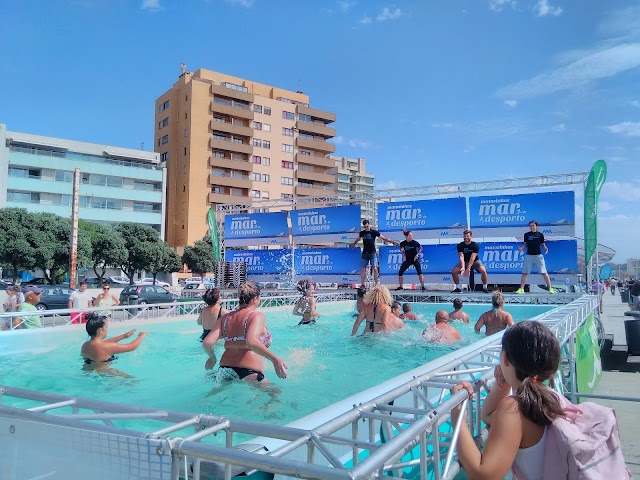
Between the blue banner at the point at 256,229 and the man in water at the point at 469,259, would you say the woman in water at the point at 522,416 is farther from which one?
the blue banner at the point at 256,229

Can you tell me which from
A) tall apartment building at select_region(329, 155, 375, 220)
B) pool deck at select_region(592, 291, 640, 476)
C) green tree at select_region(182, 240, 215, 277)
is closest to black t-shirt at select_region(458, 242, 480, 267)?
pool deck at select_region(592, 291, 640, 476)

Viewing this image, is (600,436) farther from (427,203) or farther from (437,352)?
(427,203)

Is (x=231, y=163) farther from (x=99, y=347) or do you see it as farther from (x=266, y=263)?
(x=99, y=347)

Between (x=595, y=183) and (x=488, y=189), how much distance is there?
3435mm

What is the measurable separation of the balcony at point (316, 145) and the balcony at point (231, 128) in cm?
873

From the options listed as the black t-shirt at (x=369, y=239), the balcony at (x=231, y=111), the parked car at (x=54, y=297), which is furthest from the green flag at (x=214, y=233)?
the balcony at (x=231, y=111)

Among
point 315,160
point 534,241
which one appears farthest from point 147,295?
point 315,160

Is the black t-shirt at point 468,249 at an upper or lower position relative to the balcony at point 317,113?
lower

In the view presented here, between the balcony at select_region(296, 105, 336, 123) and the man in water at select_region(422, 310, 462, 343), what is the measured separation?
7035 cm

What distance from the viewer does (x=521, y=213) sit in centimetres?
1614

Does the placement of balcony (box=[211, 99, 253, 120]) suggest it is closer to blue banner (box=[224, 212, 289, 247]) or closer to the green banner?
blue banner (box=[224, 212, 289, 247])

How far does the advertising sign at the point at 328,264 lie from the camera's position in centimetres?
1902

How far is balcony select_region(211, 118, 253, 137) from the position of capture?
220 ft

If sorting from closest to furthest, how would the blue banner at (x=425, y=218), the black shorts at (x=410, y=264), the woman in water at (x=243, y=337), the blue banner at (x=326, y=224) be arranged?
the woman in water at (x=243, y=337) → the black shorts at (x=410, y=264) → the blue banner at (x=425, y=218) → the blue banner at (x=326, y=224)
